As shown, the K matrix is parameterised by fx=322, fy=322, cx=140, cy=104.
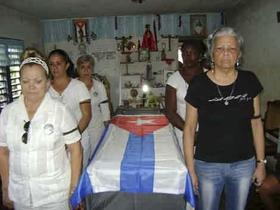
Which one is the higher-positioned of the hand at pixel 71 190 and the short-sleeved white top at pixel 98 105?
the short-sleeved white top at pixel 98 105

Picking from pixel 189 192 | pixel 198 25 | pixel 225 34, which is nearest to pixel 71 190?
pixel 189 192

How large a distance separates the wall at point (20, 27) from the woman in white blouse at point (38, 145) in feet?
11.3

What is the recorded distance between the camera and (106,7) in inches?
216

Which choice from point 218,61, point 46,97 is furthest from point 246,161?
point 46,97

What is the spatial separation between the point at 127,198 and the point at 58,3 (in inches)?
152

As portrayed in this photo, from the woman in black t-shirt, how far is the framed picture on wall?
507 centimetres

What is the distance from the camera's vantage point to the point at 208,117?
5.64 ft

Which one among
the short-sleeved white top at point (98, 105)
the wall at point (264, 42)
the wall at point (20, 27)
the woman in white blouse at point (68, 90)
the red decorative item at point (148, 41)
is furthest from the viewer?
the red decorative item at point (148, 41)

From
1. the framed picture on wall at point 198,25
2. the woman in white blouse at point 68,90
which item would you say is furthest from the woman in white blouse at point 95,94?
Result: the framed picture on wall at point 198,25

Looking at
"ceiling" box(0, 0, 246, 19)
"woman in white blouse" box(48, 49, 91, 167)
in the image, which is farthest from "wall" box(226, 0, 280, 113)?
"woman in white blouse" box(48, 49, 91, 167)

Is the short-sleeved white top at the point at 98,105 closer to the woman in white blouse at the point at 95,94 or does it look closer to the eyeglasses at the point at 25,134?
the woman in white blouse at the point at 95,94

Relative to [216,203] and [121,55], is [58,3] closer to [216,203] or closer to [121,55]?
[121,55]

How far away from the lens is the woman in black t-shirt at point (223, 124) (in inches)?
67.0

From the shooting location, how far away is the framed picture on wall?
262 inches
